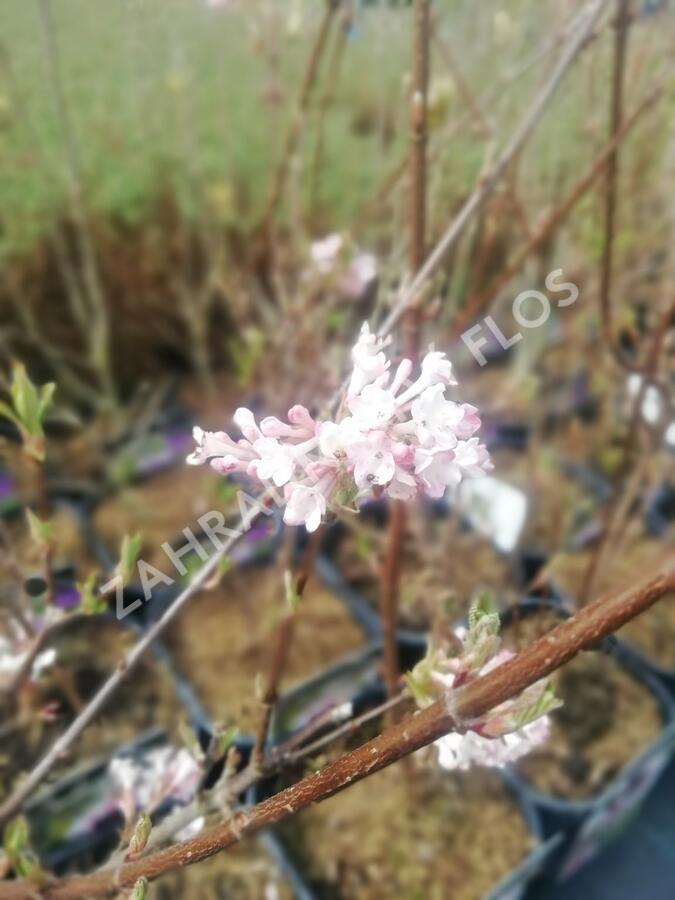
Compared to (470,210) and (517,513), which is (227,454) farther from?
(517,513)

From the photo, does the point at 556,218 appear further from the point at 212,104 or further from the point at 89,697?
the point at 212,104

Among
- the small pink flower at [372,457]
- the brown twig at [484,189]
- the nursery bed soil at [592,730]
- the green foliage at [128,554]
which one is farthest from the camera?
the nursery bed soil at [592,730]

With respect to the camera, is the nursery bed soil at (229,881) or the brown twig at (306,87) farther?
the nursery bed soil at (229,881)

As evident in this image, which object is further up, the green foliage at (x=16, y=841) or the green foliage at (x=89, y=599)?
the green foliage at (x=89, y=599)

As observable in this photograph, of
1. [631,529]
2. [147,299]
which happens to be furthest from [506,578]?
[147,299]

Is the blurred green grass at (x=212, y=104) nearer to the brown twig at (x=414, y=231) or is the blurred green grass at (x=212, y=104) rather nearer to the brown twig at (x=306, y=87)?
the brown twig at (x=306, y=87)

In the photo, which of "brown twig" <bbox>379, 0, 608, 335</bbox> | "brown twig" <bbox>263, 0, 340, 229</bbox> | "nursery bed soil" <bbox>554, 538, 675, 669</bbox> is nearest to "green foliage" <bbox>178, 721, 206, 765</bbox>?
"brown twig" <bbox>379, 0, 608, 335</bbox>

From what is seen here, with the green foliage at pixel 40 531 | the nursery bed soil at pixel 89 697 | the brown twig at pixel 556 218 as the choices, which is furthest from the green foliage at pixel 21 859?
the brown twig at pixel 556 218
